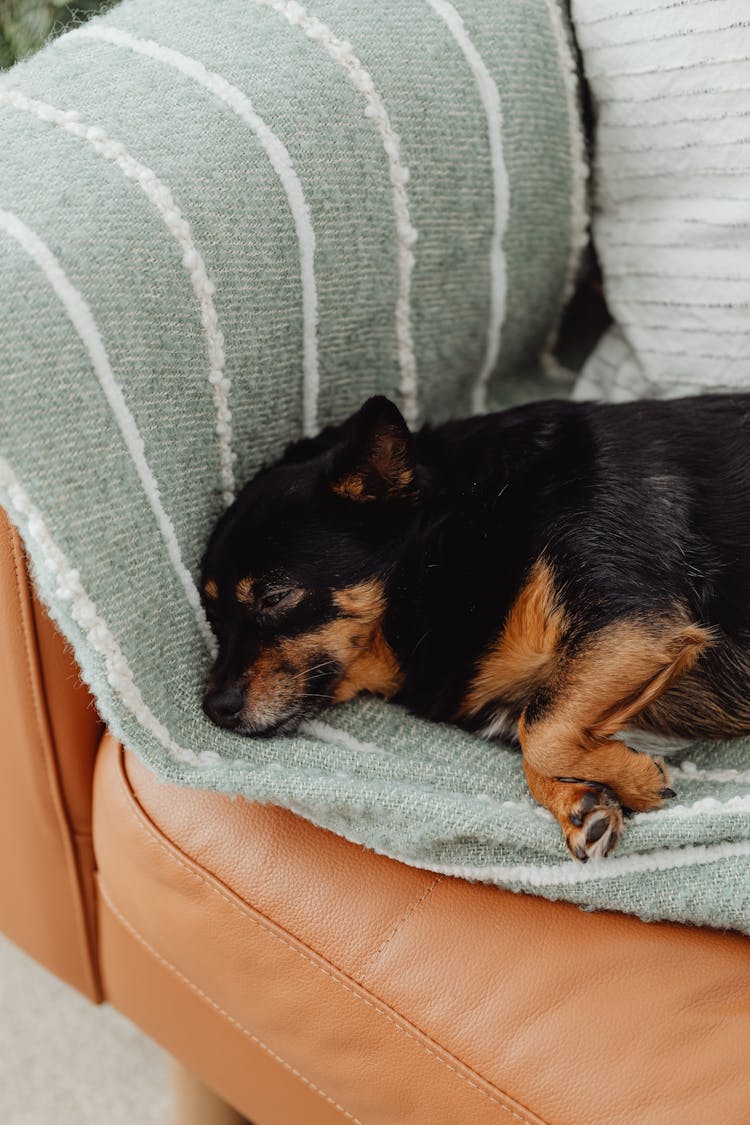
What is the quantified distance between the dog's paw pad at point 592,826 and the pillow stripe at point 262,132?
0.85 metres

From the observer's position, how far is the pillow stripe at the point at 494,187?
1699 millimetres

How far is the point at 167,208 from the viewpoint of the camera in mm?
1418

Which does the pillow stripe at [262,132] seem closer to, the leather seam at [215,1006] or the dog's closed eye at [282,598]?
the dog's closed eye at [282,598]

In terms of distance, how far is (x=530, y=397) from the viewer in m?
2.12

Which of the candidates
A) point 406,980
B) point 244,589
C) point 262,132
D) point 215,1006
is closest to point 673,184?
point 262,132

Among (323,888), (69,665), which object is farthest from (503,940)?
(69,665)

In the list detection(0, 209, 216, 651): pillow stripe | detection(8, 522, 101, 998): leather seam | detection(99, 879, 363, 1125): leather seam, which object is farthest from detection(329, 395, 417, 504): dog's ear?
detection(99, 879, 363, 1125): leather seam

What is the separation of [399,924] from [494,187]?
126 cm

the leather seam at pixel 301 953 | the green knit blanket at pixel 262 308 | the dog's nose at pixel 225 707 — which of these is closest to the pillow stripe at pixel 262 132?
the green knit blanket at pixel 262 308

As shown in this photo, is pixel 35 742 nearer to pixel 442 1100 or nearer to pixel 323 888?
pixel 323 888

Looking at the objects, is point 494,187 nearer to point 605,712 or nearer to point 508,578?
point 508,578

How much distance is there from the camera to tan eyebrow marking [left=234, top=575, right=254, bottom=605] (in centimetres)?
154

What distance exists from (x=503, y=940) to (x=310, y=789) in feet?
1.00

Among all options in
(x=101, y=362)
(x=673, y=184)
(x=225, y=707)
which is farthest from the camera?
(x=673, y=184)
